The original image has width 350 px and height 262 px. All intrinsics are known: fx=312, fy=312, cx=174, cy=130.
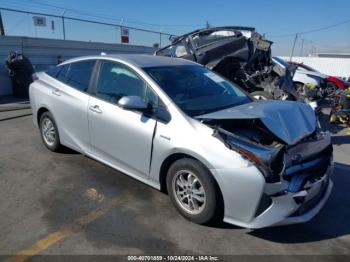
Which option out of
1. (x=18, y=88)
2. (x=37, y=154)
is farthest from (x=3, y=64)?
(x=37, y=154)

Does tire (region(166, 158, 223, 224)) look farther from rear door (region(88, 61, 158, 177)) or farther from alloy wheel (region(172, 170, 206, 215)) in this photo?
rear door (region(88, 61, 158, 177))

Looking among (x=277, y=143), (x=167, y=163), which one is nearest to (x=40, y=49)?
(x=167, y=163)

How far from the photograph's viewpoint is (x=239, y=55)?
25.3 feet

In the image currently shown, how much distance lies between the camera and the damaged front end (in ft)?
8.84

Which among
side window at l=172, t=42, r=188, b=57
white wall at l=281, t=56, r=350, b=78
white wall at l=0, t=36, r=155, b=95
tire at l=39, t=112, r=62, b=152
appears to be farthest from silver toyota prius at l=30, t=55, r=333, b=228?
white wall at l=281, t=56, r=350, b=78

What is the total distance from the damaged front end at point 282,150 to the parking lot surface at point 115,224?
34 centimetres

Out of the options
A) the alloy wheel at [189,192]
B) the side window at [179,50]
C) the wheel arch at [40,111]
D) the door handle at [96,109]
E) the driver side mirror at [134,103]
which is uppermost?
the side window at [179,50]

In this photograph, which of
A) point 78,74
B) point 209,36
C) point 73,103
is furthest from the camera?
point 209,36

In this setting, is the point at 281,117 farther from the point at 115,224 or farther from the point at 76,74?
the point at 76,74

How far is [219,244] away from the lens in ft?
9.53

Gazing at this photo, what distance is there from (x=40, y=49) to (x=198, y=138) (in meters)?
11.4

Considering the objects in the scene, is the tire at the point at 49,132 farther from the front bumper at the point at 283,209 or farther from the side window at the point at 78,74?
the front bumper at the point at 283,209

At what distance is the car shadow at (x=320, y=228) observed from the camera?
3062 mm

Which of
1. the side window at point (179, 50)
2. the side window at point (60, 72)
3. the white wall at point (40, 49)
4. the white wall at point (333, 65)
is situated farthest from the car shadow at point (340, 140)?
the white wall at point (333, 65)
